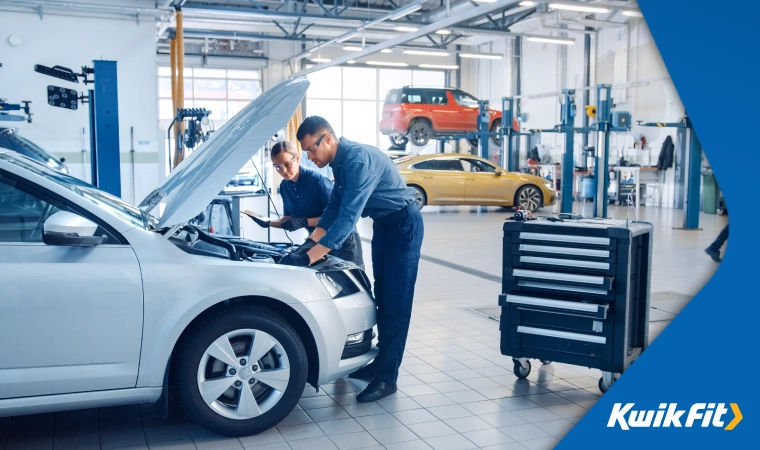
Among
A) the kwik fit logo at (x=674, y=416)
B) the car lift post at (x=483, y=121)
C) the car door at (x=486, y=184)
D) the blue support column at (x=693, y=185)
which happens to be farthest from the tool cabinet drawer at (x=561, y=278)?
the car lift post at (x=483, y=121)

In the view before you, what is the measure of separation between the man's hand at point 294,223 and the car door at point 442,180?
11.1m

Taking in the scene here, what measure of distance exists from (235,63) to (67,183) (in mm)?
23139

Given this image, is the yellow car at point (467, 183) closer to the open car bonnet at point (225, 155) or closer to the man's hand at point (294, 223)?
the man's hand at point (294, 223)

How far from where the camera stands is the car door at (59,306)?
10.4 feet

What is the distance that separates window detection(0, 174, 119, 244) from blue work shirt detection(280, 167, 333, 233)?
6.68ft

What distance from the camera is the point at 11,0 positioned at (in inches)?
489

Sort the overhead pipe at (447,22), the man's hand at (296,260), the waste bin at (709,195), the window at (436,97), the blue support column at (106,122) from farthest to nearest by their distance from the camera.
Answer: the window at (436,97)
the waste bin at (709,195)
the overhead pipe at (447,22)
the blue support column at (106,122)
the man's hand at (296,260)

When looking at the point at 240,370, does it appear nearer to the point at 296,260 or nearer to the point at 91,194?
the point at 296,260

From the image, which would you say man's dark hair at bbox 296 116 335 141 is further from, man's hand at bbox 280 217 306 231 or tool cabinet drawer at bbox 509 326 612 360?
tool cabinet drawer at bbox 509 326 612 360

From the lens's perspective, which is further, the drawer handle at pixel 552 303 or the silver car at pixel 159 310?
the drawer handle at pixel 552 303

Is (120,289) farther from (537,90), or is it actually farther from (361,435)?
(537,90)

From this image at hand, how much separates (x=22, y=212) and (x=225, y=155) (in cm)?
97

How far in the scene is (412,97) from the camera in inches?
808

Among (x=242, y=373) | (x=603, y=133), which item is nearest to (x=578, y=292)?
(x=242, y=373)
